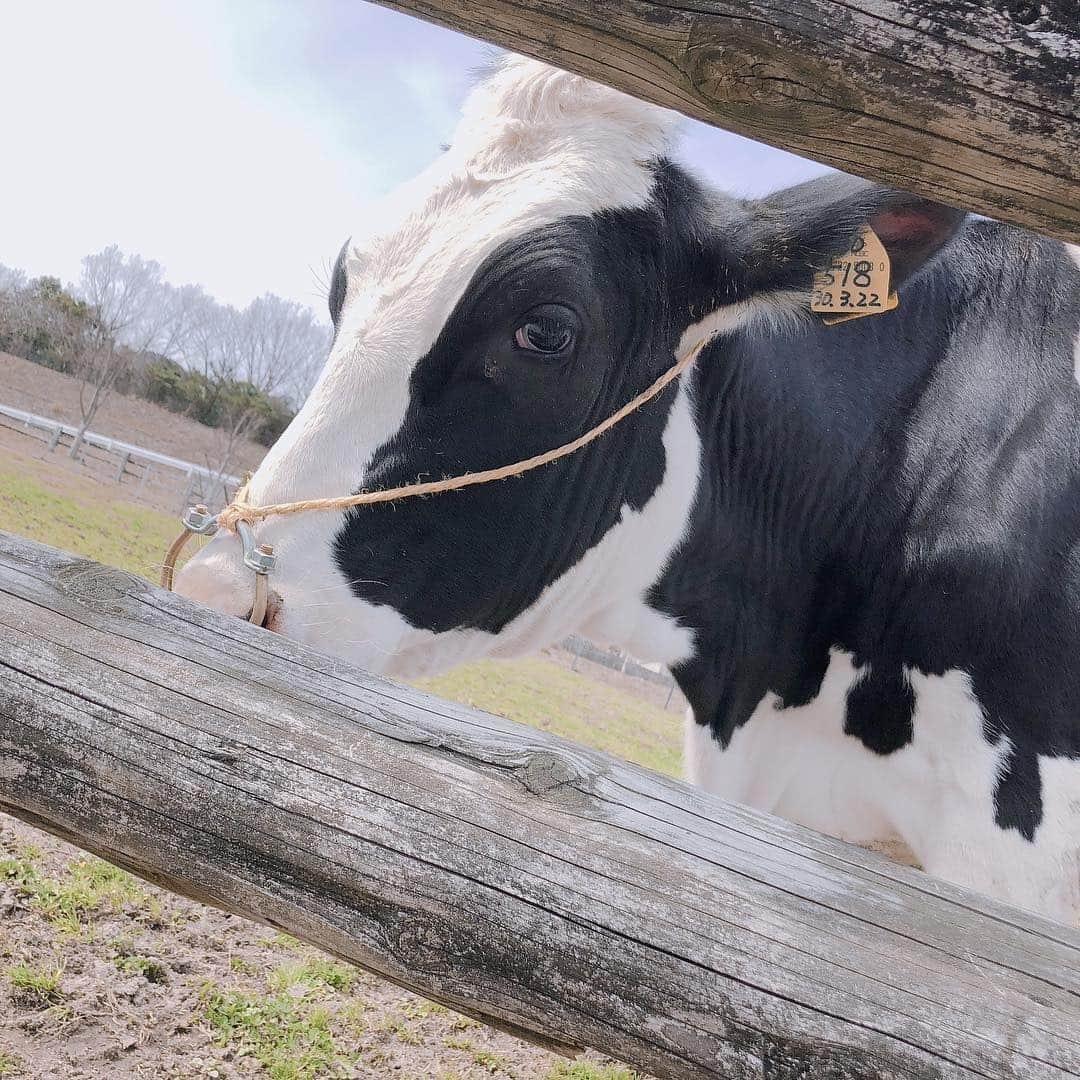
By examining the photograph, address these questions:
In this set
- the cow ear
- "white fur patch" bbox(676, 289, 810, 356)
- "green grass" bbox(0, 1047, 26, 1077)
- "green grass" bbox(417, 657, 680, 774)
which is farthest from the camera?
"green grass" bbox(417, 657, 680, 774)

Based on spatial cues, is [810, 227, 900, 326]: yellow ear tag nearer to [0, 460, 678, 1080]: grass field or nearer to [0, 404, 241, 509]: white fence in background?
[0, 460, 678, 1080]: grass field

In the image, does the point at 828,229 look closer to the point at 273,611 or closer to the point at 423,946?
the point at 273,611

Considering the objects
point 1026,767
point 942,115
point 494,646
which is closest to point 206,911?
point 494,646

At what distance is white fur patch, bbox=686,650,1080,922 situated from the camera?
2.18 meters

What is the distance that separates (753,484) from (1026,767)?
1.01 meters

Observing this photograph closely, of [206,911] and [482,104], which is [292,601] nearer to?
[482,104]

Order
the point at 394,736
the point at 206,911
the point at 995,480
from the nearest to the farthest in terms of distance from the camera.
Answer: the point at 394,736
the point at 995,480
the point at 206,911

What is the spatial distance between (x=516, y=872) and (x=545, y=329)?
4.57ft

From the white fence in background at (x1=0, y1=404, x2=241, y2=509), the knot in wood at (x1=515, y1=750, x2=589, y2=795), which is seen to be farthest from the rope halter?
the white fence in background at (x1=0, y1=404, x2=241, y2=509)

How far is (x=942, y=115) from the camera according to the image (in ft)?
2.53

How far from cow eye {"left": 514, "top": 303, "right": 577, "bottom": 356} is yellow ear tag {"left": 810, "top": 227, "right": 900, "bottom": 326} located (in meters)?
0.59

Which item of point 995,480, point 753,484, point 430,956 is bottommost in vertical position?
point 430,956

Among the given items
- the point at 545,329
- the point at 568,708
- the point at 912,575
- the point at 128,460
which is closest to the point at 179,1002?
the point at 545,329

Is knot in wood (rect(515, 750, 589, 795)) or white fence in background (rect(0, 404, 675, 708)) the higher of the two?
knot in wood (rect(515, 750, 589, 795))
